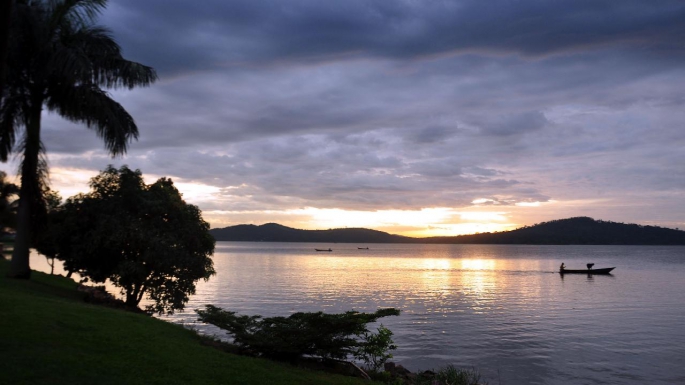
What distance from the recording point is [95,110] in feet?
85.0

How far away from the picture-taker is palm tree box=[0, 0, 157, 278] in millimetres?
23547

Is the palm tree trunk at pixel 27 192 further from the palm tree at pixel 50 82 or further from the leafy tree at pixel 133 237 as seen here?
the leafy tree at pixel 133 237

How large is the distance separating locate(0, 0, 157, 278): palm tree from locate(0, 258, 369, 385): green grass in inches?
372

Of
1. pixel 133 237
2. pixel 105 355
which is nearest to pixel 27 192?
pixel 133 237

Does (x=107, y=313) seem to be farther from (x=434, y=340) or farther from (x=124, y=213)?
(x=434, y=340)

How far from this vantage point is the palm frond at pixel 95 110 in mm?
25312

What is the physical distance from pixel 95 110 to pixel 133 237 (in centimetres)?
695

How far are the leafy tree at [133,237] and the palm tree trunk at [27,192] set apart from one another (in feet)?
12.3

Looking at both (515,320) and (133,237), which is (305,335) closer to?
(133,237)

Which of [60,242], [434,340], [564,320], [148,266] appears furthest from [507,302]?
[60,242]

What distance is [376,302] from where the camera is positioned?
5325cm

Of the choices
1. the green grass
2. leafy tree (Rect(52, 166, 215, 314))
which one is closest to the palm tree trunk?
leafy tree (Rect(52, 166, 215, 314))

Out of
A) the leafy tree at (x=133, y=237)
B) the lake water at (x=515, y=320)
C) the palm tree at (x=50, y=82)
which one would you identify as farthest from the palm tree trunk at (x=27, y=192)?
the lake water at (x=515, y=320)

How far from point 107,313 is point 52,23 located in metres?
14.9
